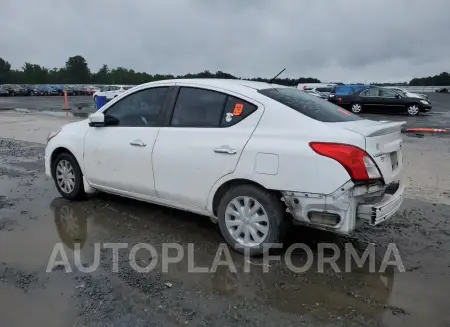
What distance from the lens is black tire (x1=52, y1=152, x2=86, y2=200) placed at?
5605mm

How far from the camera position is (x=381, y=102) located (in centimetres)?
2373

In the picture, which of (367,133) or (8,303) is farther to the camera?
(367,133)

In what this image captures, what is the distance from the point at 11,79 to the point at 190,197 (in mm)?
92747

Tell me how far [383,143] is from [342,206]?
0.73 meters

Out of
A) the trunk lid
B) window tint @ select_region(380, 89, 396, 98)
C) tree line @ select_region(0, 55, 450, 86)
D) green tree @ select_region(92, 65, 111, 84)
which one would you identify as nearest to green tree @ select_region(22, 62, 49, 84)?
tree line @ select_region(0, 55, 450, 86)

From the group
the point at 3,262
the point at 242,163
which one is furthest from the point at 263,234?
the point at 3,262

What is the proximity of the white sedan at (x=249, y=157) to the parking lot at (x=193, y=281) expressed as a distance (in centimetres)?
42

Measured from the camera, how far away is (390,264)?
4031 millimetres

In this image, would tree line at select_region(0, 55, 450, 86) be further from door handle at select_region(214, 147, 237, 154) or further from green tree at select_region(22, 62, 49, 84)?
door handle at select_region(214, 147, 237, 154)

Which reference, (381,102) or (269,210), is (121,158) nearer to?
(269,210)

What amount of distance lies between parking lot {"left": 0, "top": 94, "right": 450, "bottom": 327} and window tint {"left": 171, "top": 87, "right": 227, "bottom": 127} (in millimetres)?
1235

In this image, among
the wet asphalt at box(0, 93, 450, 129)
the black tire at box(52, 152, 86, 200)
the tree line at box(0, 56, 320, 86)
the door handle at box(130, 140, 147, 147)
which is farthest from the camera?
the tree line at box(0, 56, 320, 86)

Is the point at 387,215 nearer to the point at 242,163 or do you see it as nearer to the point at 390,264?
the point at 390,264

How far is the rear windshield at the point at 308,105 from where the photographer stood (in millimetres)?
4055
